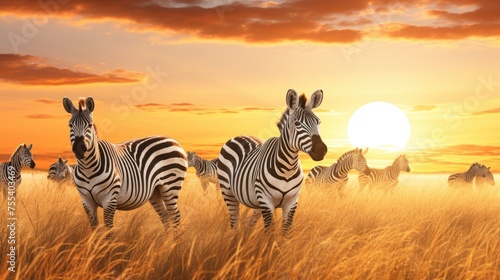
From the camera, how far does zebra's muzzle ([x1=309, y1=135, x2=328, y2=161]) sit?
7262mm

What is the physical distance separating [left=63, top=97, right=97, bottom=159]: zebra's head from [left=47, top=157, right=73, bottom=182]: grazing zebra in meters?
12.6

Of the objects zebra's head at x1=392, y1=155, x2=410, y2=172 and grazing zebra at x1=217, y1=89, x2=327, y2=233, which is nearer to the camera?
grazing zebra at x1=217, y1=89, x2=327, y2=233

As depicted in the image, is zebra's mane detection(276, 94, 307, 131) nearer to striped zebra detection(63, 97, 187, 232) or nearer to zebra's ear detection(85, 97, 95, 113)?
striped zebra detection(63, 97, 187, 232)

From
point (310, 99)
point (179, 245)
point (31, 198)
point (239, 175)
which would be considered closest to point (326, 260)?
point (179, 245)

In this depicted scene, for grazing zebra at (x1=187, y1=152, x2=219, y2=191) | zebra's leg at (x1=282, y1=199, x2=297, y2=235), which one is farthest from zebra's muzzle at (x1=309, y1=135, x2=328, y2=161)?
grazing zebra at (x1=187, y1=152, x2=219, y2=191)

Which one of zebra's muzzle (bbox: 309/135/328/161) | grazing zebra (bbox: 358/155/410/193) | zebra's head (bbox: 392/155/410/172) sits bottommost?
grazing zebra (bbox: 358/155/410/193)

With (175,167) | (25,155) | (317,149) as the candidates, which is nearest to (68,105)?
(175,167)

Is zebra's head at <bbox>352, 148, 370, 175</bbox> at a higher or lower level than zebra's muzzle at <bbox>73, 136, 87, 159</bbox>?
lower

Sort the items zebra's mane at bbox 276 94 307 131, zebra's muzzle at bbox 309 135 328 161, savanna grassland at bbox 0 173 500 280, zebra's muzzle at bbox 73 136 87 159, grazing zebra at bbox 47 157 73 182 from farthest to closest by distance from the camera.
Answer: grazing zebra at bbox 47 157 73 182
zebra's muzzle at bbox 73 136 87 159
zebra's mane at bbox 276 94 307 131
zebra's muzzle at bbox 309 135 328 161
savanna grassland at bbox 0 173 500 280

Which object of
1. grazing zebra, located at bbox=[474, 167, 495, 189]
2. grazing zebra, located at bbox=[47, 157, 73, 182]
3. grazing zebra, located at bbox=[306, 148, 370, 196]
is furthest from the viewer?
grazing zebra, located at bbox=[474, 167, 495, 189]

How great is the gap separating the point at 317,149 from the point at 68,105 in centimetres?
369

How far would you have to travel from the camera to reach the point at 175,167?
33.5ft

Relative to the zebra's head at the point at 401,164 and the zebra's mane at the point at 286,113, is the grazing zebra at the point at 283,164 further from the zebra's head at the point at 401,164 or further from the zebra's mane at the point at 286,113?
the zebra's head at the point at 401,164

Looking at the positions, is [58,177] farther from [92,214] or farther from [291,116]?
[291,116]
